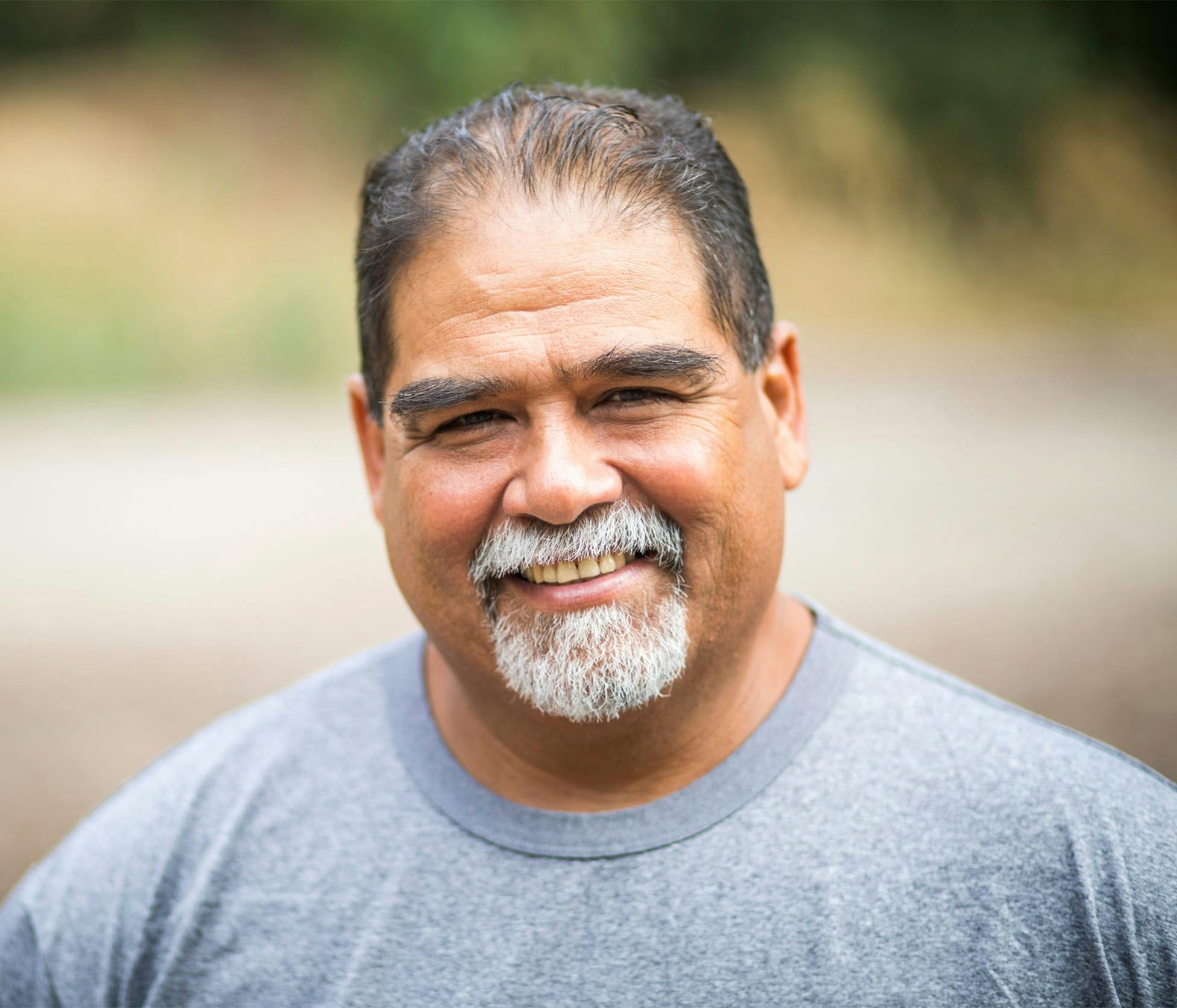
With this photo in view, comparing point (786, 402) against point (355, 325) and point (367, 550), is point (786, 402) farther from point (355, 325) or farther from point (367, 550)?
point (355, 325)

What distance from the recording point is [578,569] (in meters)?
1.72

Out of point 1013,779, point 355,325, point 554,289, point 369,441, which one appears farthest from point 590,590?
point 355,325

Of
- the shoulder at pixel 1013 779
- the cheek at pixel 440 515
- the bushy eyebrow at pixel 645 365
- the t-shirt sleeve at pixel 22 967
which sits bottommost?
the t-shirt sleeve at pixel 22 967

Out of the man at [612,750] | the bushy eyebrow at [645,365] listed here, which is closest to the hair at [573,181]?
the man at [612,750]

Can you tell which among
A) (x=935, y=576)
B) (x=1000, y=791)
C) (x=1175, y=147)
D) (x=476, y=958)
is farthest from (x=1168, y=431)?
(x=476, y=958)

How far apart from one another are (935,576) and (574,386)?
5.48 m

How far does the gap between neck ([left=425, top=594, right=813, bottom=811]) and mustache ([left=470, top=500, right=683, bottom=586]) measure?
0.23 m

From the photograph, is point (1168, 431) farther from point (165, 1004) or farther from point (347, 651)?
point (165, 1004)

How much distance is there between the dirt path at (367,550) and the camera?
17.9ft

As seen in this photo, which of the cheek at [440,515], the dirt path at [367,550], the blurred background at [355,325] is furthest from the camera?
the blurred background at [355,325]

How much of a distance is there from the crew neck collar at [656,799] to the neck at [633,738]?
1.0 inches

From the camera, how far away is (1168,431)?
8664mm

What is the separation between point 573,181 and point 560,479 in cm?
51

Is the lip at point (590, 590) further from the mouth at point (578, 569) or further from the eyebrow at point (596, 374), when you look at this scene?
the eyebrow at point (596, 374)
